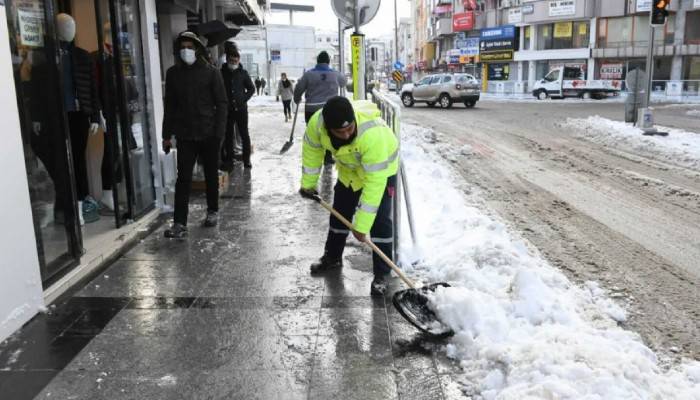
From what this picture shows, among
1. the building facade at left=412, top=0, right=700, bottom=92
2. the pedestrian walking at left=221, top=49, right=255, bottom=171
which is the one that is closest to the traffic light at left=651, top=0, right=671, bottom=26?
the pedestrian walking at left=221, top=49, right=255, bottom=171

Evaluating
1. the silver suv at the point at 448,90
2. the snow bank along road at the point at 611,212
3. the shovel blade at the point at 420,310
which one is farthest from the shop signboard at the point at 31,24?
the silver suv at the point at 448,90

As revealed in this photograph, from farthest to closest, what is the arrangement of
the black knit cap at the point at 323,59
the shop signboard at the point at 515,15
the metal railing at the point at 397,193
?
the shop signboard at the point at 515,15 < the black knit cap at the point at 323,59 < the metal railing at the point at 397,193

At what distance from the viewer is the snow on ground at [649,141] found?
12000 mm

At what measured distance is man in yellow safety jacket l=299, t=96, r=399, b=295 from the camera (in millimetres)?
4227

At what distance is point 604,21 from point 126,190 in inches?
1731

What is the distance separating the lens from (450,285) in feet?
14.5

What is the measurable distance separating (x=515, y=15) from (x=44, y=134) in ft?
160

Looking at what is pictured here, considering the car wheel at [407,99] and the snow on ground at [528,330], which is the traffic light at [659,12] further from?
the car wheel at [407,99]

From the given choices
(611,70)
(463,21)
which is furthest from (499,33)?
(611,70)

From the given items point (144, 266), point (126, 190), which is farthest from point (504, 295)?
point (126, 190)

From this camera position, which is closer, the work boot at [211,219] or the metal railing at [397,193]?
the metal railing at [397,193]

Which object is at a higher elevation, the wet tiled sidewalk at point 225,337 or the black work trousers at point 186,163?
the black work trousers at point 186,163

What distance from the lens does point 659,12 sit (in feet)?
49.3

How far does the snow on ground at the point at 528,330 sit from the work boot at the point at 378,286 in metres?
0.39
